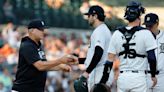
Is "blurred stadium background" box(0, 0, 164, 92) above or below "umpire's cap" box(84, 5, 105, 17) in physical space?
below

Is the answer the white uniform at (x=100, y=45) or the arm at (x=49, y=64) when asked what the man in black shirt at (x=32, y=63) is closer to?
the arm at (x=49, y=64)

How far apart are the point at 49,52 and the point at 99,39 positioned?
9670 millimetres

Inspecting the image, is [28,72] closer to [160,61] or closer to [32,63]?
[32,63]

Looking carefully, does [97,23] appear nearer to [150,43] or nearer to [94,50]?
[94,50]

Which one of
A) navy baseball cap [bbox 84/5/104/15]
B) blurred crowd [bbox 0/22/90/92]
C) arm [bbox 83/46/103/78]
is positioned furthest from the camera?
blurred crowd [bbox 0/22/90/92]

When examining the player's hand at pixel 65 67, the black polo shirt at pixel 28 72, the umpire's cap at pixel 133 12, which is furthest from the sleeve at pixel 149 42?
the black polo shirt at pixel 28 72

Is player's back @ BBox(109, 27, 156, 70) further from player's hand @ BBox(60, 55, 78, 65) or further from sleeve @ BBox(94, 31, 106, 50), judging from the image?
player's hand @ BBox(60, 55, 78, 65)

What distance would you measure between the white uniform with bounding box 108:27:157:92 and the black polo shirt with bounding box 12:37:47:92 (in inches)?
41.2

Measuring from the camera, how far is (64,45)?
19188 millimetres

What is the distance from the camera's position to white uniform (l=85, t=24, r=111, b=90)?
882cm

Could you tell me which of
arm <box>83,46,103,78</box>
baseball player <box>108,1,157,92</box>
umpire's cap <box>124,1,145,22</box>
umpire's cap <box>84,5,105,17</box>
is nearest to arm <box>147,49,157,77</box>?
baseball player <box>108,1,157,92</box>

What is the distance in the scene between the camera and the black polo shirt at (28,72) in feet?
25.0

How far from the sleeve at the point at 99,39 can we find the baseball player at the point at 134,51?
72cm

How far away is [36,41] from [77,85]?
5.15 feet
